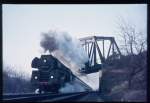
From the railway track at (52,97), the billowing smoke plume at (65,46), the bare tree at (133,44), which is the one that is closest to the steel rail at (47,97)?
the railway track at (52,97)

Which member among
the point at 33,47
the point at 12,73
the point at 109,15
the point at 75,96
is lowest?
the point at 75,96

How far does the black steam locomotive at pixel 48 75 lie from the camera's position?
3.94 metres

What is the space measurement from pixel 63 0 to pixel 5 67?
0.94m

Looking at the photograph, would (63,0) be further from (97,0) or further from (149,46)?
(149,46)

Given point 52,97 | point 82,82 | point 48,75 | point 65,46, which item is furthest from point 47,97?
point 65,46

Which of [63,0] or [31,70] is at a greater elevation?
[63,0]

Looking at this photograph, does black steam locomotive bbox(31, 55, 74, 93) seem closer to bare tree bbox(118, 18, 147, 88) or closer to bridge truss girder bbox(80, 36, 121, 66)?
bridge truss girder bbox(80, 36, 121, 66)

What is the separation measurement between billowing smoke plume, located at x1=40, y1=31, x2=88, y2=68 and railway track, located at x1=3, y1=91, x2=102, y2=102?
12.4 inches

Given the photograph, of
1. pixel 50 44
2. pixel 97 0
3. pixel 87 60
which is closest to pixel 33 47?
pixel 50 44

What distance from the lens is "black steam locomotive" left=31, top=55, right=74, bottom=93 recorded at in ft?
12.9

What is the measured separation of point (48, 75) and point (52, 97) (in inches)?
9.5

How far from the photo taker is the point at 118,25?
3891mm

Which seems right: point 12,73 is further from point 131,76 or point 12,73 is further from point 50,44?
point 131,76

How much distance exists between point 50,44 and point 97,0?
26.9 inches
